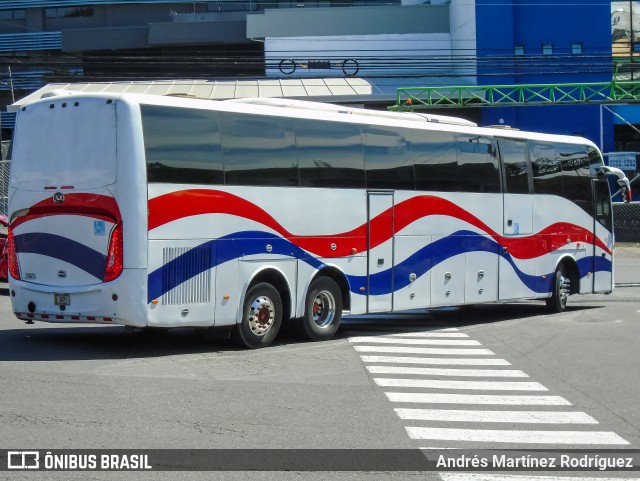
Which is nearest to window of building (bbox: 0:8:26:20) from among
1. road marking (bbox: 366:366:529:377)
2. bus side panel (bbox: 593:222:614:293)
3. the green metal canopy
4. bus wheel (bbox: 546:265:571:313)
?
the green metal canopy

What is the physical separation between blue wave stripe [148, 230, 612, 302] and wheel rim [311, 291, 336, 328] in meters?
0.48

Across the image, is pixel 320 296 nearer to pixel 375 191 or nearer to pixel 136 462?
pixel 375 191

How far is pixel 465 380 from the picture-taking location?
1267 cm

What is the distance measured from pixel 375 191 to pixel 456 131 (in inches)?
102

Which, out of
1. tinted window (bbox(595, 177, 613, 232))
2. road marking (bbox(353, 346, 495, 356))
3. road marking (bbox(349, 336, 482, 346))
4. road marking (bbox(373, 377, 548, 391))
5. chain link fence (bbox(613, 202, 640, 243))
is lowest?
chain link fence (bbox(613, 202, 640, 243))

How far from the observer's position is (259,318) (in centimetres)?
1488

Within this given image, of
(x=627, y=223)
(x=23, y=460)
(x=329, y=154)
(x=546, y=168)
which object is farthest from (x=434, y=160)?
(x=627, y=223)

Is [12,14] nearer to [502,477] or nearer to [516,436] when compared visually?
[516,436]

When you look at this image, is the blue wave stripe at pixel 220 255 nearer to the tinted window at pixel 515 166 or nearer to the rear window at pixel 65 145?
the rear window at pixel 65 145

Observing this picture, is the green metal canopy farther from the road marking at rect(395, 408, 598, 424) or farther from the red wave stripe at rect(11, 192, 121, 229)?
the road marking at rect(395, 408, 598, 424)

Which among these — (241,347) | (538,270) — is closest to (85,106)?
(241,347)

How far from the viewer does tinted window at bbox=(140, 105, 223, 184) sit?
13.4 m

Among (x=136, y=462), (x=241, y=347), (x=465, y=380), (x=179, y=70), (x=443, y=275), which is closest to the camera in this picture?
(x=136, y=462)

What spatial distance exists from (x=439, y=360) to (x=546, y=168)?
8071 mm
